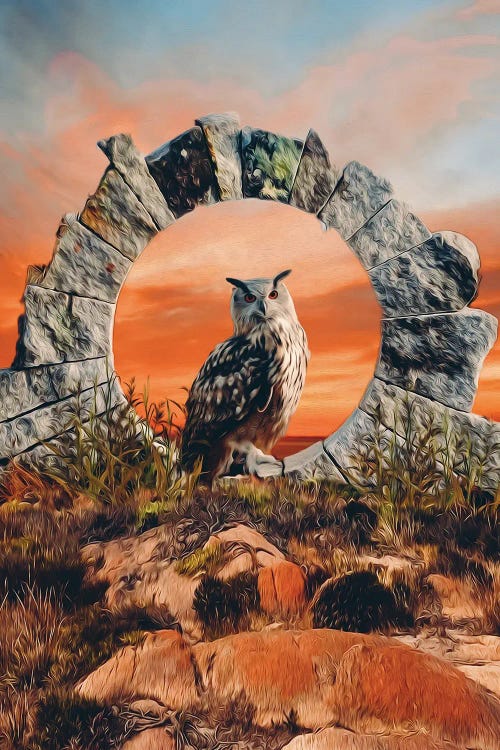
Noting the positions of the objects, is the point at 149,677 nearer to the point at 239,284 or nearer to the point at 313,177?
the point at 239,284

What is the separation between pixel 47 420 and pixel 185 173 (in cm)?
196

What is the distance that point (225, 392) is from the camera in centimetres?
448

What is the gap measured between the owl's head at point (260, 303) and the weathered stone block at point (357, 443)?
0.86 m

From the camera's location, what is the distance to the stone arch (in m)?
4.75

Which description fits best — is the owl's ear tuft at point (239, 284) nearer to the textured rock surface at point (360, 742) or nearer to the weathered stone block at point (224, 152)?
the weathered stone block at point (224, 152)

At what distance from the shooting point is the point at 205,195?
494cm

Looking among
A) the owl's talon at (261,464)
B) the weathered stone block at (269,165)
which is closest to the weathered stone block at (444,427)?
the owl's talon at (261,464)

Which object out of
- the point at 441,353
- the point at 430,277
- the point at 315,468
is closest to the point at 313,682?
the point at 315,468

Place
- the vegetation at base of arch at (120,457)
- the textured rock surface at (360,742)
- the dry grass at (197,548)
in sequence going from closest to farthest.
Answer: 1. the textured rock surface at (360,742)
2. the dry grass at (197,548)
3. the vegetation at base of arch at (120,457)

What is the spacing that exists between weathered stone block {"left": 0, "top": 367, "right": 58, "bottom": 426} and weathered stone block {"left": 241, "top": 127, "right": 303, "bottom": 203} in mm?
1922

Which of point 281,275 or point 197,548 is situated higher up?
point 281,275

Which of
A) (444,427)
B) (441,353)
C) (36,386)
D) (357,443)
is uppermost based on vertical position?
(441,353)

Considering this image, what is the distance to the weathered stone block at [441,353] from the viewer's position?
4730 mm

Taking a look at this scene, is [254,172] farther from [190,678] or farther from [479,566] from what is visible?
[190,678]
